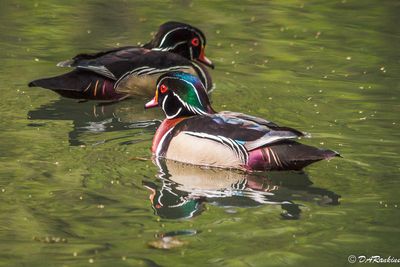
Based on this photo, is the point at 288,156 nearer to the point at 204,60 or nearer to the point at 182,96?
the point at 182,96

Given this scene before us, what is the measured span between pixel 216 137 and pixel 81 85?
2855 millimetres

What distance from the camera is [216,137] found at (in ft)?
A: 32.1

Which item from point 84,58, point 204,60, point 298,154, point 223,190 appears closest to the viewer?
point 223,190

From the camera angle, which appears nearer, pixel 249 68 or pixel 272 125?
pixel 272 125

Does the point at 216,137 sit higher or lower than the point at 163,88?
lower

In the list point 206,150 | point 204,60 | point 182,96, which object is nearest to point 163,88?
point 182,96

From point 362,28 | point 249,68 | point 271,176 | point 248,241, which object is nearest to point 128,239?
point 248,241

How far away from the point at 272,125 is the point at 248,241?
190 cm

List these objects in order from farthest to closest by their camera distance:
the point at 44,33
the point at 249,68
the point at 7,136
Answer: the point at 44,33 < the point at 249,68 < the point at 7,136

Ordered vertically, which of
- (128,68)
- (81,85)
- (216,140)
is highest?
(216,140)

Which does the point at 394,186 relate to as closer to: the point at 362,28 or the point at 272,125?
the point at 272,125

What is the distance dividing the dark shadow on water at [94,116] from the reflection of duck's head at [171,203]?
1.56 meters

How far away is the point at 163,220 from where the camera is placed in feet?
27.5

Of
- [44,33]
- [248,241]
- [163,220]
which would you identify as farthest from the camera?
[44,33]
